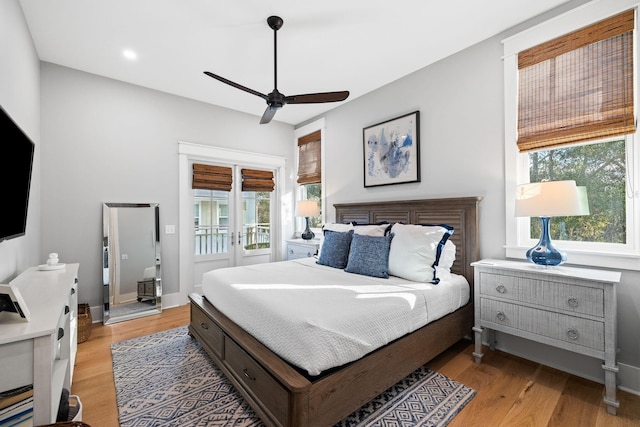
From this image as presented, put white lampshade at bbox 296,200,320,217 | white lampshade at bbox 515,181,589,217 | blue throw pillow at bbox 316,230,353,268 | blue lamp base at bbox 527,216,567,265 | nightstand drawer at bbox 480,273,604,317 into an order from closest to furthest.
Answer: nightstand drawer at bbox 480,273,604,317 → white lampshade at bbox 515,181,589,217 → blue lamp base at bbox 527,216,567,265 → blue throw pillow at bbox 316,230,353,268 → white lampshade at bbox 296,200,320,217

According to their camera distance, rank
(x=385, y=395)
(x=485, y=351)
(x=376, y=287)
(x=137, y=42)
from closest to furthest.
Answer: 1. (x=385, y=395)
2. (x=376, y=287)
3. (x=485, y=351)
4. (x=137, y=42)

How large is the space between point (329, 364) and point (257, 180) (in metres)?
3.70

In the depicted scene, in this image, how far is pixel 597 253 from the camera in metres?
2.10

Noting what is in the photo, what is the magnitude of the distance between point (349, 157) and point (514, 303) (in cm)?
270

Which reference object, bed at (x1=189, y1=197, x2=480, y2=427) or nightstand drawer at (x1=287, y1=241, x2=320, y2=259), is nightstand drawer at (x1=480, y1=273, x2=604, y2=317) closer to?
bed at (x1=189, y1=197, x2=480, y2=427)

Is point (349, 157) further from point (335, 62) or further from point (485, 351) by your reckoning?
point (485, 351)

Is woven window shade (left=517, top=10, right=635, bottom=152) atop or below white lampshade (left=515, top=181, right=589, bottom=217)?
atop

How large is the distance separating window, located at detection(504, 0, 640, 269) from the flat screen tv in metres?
3.50

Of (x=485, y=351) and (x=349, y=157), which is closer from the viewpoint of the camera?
(x=485, y=351)

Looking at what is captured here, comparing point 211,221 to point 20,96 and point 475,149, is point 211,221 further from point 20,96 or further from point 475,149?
point 475,149

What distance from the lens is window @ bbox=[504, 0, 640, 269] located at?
6.63ft

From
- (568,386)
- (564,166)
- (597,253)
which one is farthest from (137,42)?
(568,386)

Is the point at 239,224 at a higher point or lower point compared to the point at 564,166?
→ lower

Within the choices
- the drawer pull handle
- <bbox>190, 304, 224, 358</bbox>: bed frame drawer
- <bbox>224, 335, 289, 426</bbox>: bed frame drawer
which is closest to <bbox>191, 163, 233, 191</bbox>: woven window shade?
<bbox>190, 304, 224, 358</bbox>: bed frame drawer
